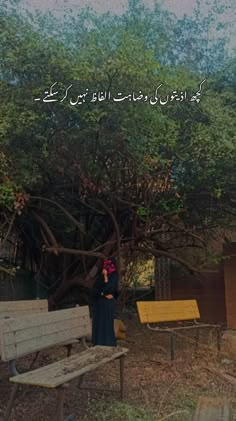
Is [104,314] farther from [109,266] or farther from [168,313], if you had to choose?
[168,313]

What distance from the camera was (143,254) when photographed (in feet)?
31.7

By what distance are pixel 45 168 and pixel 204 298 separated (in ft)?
18.3

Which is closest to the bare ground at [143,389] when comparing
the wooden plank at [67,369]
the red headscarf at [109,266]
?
the wooden plank at [67,369]

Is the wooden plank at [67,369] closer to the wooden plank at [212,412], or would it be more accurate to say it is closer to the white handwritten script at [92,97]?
the wooden plank at [212,412]

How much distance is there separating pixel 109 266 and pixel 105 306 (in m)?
0.67

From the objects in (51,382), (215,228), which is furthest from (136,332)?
(51,382)

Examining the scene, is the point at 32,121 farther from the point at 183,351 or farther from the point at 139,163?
the point at 183,351

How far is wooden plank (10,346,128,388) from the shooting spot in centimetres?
338

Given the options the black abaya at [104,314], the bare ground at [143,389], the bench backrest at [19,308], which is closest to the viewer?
the bare ground at [143,389]

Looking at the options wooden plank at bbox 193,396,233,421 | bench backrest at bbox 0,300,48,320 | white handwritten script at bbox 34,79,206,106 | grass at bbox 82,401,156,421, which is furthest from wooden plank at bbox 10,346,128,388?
white handwritten script at bbox 34,79,206,106

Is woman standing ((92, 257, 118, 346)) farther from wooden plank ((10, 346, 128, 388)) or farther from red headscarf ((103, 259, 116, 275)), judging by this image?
wooden plank ((10, 346, 128, 388))

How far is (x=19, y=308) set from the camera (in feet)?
17.1

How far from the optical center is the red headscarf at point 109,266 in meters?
7.01

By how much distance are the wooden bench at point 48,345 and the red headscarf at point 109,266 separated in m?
1.71
